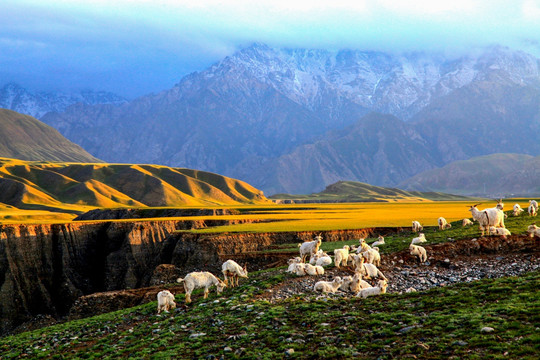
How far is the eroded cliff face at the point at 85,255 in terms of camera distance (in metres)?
54.1

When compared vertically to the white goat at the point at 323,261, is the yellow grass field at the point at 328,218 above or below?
below

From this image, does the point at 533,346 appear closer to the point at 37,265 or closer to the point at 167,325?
the point at 167,325

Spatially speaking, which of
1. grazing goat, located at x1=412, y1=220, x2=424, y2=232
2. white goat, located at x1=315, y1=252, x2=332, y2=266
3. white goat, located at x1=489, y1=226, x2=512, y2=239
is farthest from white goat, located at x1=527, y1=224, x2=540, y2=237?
grazing goat, located at x1=412, y1=220, x2=424, y2=232

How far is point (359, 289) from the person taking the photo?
23.7m

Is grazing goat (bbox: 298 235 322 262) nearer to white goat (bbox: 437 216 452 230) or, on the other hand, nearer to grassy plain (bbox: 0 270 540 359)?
grassy plain (bbox: 0 270 540 359)

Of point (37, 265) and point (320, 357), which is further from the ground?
point (320, 357)

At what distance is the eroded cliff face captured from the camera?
5409 cm

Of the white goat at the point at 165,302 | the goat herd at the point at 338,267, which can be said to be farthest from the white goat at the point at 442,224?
the white goat at the point at 165,302

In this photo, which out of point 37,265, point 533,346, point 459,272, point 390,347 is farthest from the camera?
point 37,265

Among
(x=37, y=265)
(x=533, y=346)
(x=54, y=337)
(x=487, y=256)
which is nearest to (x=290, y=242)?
(x=487, y=256)

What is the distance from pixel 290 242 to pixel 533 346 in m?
40.9

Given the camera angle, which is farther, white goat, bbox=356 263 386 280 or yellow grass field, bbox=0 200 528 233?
yellow grass field, bbox=0 200 528 233

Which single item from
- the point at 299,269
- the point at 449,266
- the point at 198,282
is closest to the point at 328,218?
the point at 449,266

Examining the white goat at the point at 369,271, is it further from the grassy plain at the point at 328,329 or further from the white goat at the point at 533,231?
the white goat at the point at 533,231
